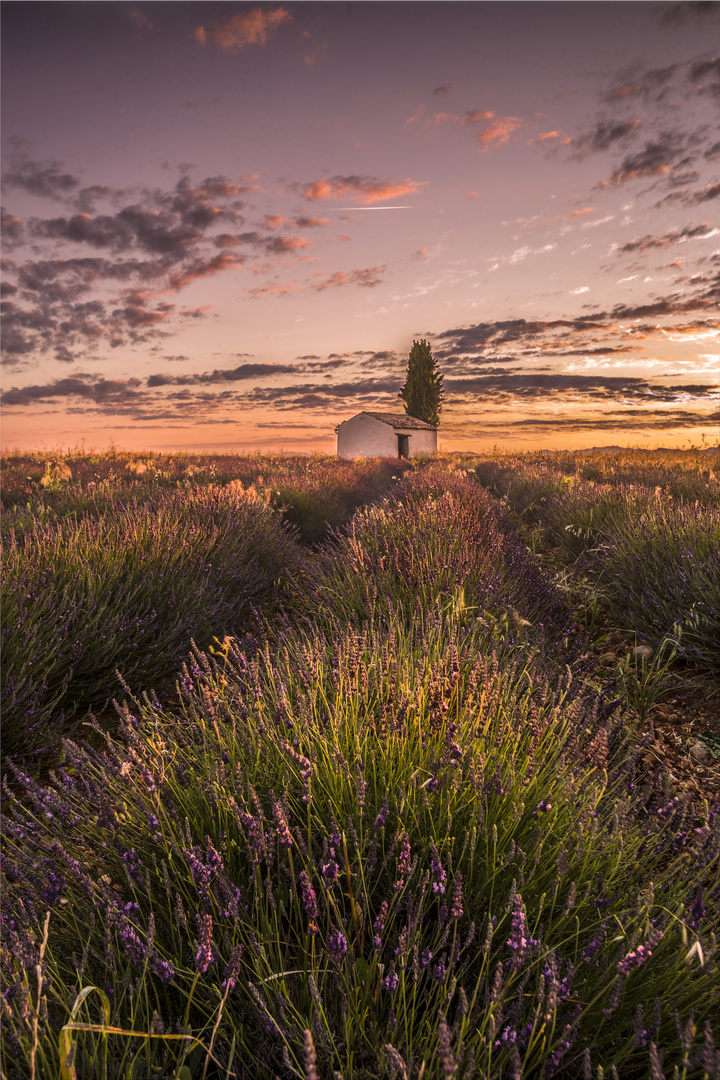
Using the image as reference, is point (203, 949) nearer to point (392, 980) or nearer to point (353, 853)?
point (392, 980)

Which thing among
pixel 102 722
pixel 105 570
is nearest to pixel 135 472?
pixel 105 570

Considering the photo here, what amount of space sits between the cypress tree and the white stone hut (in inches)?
222

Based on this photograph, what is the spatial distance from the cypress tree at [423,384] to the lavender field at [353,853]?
133ft

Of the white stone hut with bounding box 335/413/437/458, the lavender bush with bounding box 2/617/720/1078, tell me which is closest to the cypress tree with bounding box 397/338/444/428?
the white stone hut with bounding box 335/413/437/458

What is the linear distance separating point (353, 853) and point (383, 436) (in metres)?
33.3

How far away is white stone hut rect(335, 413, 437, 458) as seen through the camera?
33.7 metres

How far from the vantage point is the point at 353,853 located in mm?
1385

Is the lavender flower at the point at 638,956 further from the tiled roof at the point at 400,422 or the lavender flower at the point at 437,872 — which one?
the tiled roof at the point at 400,422

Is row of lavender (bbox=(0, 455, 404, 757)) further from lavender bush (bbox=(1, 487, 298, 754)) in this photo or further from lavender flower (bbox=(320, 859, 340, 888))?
lavender flower (bbox=(320, 859, 340, 888))

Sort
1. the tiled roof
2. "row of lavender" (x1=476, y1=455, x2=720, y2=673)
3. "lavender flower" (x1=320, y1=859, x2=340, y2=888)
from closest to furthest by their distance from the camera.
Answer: "lavender flower" (x1=320, y1=859, x2=340, y2=888)
"row of lavender" (x1=476, y1=455, x2=720, y2=673)
the tiled roof

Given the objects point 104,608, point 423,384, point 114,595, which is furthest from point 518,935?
point 423,384

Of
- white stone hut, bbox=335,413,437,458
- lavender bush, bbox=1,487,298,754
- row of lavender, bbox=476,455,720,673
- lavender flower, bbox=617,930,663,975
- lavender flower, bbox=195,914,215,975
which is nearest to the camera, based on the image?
lavender flower, bbox=617,930,663,975

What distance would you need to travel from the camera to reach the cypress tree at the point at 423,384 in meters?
43.1

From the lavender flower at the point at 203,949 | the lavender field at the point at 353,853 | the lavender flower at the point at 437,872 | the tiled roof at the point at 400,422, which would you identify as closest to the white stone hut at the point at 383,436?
the tiled roof at the point at 400,422
